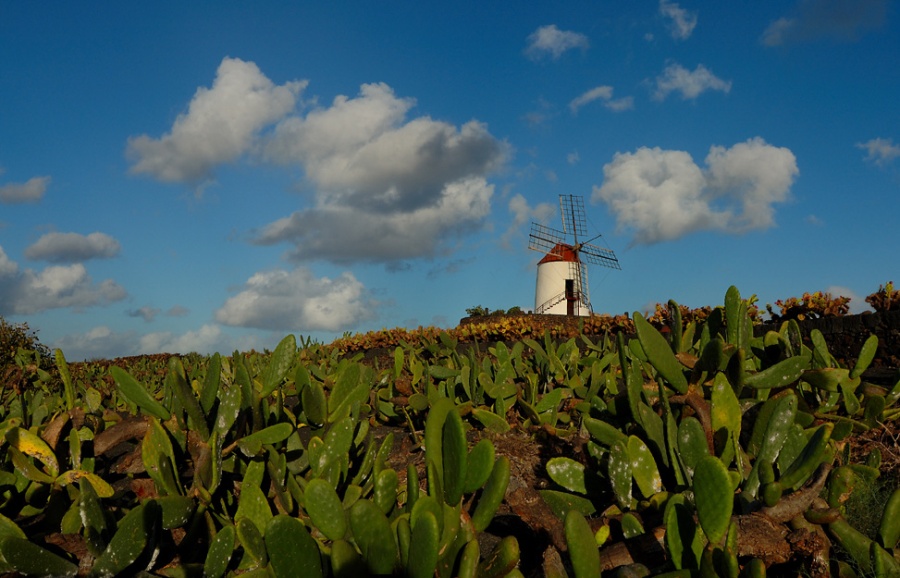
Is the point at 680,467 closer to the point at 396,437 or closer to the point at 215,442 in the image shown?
the point at 215,442

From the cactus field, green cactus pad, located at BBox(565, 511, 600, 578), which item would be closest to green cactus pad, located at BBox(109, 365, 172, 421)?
the cactus field

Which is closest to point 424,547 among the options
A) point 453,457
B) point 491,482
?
point 453,457

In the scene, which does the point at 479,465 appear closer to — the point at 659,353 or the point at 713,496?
the point at 713,496

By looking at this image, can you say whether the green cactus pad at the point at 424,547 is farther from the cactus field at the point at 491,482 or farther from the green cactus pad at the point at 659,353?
the green cactus pad at the point at 659,353

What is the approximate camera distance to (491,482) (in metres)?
1.76

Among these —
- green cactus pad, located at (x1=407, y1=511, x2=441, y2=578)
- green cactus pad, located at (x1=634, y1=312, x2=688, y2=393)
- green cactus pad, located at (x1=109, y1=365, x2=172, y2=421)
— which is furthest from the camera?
green cactus pad, located at (x1=109, y1=365, x2=172, y2=421)

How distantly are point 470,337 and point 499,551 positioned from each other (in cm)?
1368

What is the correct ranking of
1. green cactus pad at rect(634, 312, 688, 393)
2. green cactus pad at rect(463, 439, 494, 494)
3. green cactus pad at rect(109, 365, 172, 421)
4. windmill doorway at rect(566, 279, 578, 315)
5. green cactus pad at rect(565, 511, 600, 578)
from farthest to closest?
1. windmill doorway at rect(566, 279, 578, 315)
2. green cactus pad at rect(109, 365, 172, 421)
3. green cactus pad at rect(634, 312, 688, 393)
4. green cactus pad at rect(463, 439, 494, 494)
5. green cactus pad at rect(565, 511, 600, 578)

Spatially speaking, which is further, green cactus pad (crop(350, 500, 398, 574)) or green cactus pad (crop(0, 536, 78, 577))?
green cactus pad (crop(0, 536, 78, 577))

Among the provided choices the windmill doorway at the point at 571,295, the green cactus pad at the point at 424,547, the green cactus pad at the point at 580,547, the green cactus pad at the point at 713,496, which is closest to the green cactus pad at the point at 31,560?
the green cactus pad at the point at 424,547

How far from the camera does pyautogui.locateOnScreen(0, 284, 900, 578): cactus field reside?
5.24 ft

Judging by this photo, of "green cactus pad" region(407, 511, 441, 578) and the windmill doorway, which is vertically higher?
the windmill doorway

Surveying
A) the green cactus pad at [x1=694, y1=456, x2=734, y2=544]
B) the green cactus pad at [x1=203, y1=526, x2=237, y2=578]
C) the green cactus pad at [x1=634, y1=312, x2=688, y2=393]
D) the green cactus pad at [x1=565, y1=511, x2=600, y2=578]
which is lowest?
the green cactus pad at [x1=203, y1=526, x2=237, y2=578]

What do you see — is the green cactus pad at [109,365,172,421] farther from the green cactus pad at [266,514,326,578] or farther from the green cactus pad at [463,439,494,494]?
the green cactus pad at [463,439,494,494]
